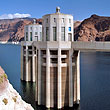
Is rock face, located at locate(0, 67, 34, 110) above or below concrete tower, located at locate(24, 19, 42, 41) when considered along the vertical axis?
below

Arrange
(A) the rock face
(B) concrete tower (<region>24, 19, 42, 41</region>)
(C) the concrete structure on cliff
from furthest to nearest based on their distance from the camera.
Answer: (B) concrete tower (<region>24, 19, 42, 41</region>)
(C) the concrete structure on cliff
(A) the rock face

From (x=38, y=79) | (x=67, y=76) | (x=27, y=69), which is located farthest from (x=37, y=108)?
(x=27, y=69)

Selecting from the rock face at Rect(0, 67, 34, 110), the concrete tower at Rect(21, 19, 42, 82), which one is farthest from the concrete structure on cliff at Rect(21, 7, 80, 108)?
the concrete tower at Rect(21, 19, 42, 82)

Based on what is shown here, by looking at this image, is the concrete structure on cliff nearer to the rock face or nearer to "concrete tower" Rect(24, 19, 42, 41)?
the rock face

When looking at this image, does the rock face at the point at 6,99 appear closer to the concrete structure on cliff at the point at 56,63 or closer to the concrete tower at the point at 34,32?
the concrete structure on cliff at the point at 56,63

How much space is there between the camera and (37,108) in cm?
3372

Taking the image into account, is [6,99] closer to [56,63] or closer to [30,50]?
[56,63]

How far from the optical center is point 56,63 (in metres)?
32.7

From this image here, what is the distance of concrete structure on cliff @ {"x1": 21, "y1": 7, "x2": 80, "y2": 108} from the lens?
3231 cm

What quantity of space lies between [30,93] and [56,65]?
1602 centimetres

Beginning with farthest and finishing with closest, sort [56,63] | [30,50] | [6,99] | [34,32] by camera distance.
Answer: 1. [30,50]
2. [34,32]
3. [56,63]
4. [6,99]

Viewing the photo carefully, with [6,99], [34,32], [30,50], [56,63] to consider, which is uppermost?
[34,32]

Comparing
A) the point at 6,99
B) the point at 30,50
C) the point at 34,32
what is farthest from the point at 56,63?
the point at 34,32

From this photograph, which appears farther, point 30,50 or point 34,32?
point 30,50
